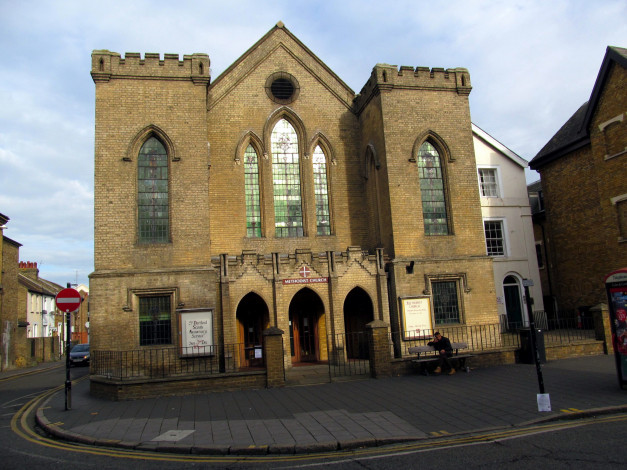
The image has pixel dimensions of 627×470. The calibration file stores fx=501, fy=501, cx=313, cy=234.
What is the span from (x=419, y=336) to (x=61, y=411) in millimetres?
11523

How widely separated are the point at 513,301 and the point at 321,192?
11.6 meters

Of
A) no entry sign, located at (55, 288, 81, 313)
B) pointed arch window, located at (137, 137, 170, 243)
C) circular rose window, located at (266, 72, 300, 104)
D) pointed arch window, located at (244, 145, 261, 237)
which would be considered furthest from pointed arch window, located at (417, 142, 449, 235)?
no entry sign, located at (55, 288, 81, 313)

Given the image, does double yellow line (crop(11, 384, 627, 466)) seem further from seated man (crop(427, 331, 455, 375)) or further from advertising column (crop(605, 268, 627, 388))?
seated man (crop(427, 331, 455, 375))

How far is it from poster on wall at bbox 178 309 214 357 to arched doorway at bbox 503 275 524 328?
15171mm

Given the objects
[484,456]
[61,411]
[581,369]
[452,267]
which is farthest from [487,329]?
[61,411]

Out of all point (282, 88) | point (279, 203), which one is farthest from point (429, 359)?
point (282, 88)

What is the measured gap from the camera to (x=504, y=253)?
25.4 metres

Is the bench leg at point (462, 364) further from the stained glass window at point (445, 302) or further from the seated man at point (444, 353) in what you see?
the stained glass window at point (445, 302)

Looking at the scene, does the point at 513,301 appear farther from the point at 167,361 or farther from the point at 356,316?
the point at 167,361

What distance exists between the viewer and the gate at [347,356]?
1539 centimetres

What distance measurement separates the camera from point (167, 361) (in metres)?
16.4

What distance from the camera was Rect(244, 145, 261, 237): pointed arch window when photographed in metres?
20.2

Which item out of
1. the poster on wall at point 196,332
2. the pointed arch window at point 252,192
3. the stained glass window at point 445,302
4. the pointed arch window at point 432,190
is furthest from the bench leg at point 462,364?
the pointed arch window at point 252,192

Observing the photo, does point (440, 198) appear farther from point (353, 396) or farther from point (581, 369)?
point (353, 396)
